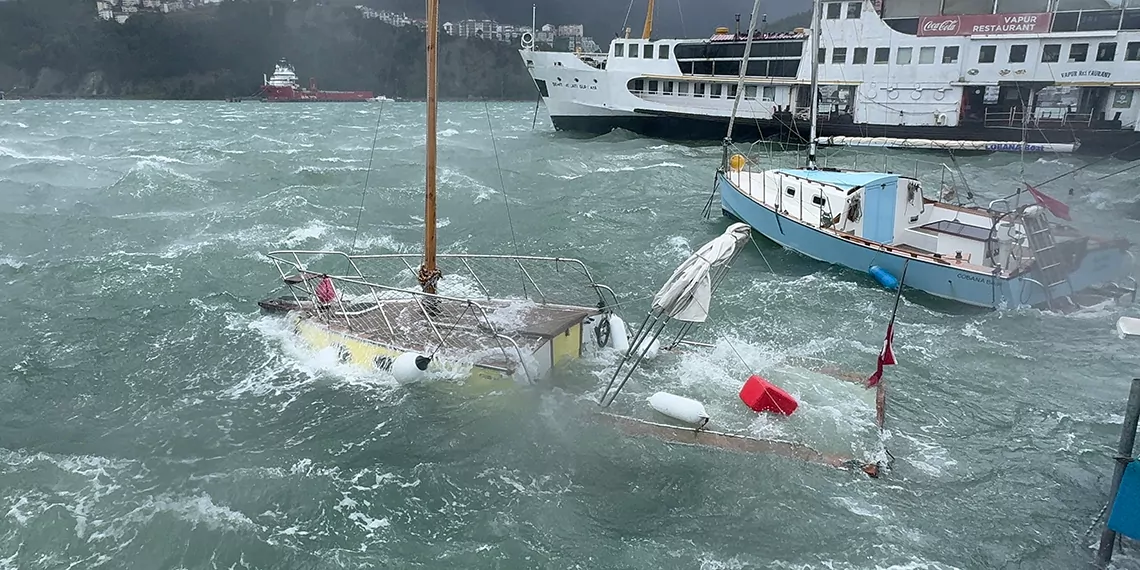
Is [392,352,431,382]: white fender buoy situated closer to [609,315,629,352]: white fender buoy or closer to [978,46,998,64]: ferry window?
[609,315,629,352]: white fender buoy

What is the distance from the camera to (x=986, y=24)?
1726 inches

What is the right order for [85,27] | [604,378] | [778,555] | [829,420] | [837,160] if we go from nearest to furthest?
[778,555], [829,420], [604,378], [837,160], [85,27]

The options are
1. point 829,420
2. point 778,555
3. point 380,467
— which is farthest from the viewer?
point 829,420

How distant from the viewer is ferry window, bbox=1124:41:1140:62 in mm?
41294

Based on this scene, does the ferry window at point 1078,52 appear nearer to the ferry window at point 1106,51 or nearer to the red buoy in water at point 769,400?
the ferry window at point 1106,51

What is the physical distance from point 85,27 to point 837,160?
17016 cm

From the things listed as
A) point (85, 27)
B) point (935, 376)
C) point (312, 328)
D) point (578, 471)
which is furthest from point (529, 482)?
point (85, 27)

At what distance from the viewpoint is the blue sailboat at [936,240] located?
1703 centimetres

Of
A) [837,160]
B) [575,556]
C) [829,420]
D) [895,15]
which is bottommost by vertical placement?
[575,556]

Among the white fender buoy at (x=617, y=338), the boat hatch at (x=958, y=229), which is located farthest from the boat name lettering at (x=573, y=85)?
the white fender buoy at (x=617, y=338)

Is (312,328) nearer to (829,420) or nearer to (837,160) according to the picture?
(829,420)

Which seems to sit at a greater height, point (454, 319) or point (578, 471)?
point (454, 319)

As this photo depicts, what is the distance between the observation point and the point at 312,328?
44.8 ft

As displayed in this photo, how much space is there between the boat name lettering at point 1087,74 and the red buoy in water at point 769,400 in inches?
1769
